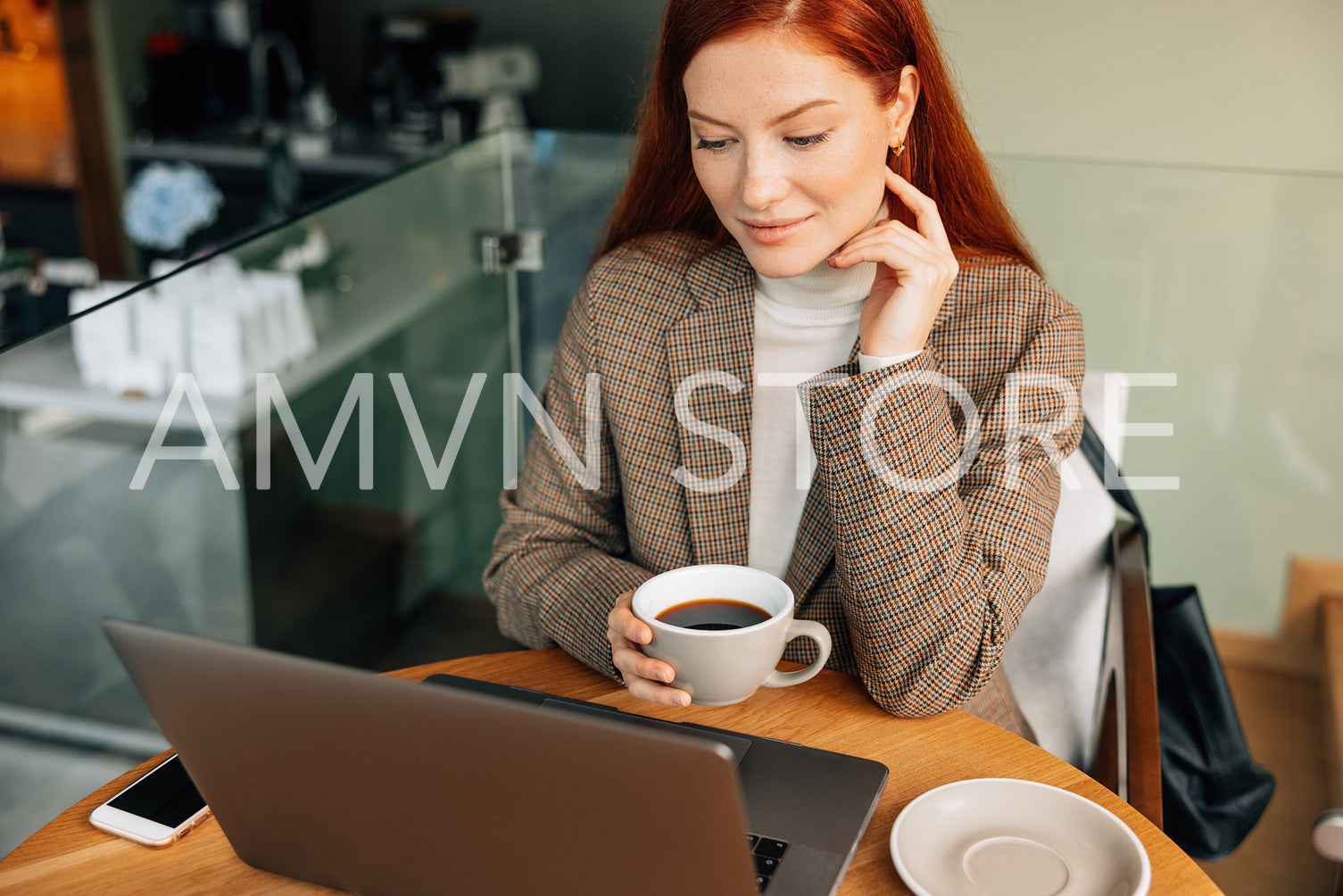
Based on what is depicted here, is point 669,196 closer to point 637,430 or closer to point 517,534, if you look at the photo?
point 637,430

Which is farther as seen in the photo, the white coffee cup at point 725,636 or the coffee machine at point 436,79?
the coffee machine at point 436,79

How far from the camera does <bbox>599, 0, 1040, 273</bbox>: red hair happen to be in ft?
3.25

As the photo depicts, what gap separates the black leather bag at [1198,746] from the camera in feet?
4.01

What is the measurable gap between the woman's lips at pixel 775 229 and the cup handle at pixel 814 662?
361mm

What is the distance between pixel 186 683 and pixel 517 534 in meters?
0.59

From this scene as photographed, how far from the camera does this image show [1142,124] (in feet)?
6.93

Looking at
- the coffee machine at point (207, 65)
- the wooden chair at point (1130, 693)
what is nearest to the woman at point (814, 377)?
the wooden chair at point (1130, 693)

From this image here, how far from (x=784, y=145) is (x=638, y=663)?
18.6 inches

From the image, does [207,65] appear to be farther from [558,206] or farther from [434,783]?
[434,783]

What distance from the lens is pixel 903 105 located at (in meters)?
1.09

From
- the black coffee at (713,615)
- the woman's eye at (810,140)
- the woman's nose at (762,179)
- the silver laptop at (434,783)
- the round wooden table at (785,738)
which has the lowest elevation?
the round wooden table at (785,738)

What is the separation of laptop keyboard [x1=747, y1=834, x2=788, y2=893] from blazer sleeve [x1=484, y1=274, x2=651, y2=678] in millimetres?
391

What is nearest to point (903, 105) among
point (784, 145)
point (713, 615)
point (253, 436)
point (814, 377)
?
point (784, 145)

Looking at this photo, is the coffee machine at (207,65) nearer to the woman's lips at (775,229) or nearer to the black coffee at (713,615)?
the woman's lips at (775,229)
